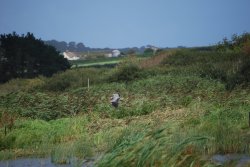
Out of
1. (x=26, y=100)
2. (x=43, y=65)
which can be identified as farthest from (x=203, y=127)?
(x=43, y=65)

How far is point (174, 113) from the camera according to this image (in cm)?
2280

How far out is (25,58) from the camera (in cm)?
6253

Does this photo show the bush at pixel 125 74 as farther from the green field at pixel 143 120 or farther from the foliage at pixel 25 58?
the foliage at pixel 25 58

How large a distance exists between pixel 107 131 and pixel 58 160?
16.6ft

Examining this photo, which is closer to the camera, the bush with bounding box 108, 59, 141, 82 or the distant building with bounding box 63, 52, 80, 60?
the bush with bounding box 108, 59, 141, 82

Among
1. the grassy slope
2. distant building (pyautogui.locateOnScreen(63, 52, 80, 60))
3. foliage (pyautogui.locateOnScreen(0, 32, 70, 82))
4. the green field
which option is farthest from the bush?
distant building (pyautogui.locateOnScreen(63, 52, 80, 60))

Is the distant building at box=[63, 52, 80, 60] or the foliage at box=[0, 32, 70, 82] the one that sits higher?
the foliage at box=[0, 32, 70, 82]

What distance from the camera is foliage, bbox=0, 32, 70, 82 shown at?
6200 cm

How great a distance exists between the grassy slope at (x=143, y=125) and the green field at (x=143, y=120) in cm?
2

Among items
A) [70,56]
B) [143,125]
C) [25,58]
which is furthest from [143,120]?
[70,56]

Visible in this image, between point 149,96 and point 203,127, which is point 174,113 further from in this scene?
point 149,96

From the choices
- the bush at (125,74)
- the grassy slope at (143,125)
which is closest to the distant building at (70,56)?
the bush at (125,74)

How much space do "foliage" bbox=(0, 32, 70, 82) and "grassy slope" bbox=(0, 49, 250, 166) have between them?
25806 mm

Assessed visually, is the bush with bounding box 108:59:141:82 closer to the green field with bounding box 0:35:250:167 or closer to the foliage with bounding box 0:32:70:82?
the green field with bounding box 0:35:250:167
